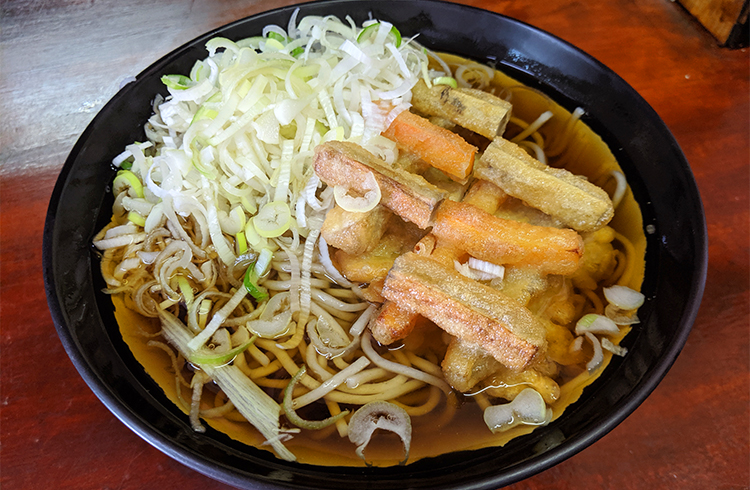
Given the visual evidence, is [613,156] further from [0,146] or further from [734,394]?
[0,146]

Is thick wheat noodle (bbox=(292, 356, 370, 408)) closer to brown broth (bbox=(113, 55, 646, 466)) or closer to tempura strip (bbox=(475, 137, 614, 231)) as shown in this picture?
brown broth (bbox=(113, 55, 646, 466))

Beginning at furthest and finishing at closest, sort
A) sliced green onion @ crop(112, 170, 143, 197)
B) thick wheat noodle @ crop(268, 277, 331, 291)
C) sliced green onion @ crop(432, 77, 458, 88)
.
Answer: sliced green onion @ crop(432, 77, 458, 88), sliced green onion @ crop(112, 170, 143, 197), thick wheat noodle @ crop(268, 277, 331, 291)

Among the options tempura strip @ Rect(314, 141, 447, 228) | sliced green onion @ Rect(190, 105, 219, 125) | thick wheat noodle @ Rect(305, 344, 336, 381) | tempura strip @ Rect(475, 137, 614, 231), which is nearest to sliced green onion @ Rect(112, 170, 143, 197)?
sliced green onion @ Rect(190, 105, 219, 125)

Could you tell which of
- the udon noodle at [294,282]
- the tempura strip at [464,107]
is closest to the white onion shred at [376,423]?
the udon noodle at [294,282]

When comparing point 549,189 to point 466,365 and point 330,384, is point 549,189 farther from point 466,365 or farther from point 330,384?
point 330,384

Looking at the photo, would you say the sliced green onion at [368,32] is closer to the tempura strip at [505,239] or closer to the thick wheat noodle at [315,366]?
the tempura strip at [505,239]

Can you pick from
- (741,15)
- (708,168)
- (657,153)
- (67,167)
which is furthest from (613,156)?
(67,167)

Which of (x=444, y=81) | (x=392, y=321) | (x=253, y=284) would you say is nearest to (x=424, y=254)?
(x=392, y=321)
